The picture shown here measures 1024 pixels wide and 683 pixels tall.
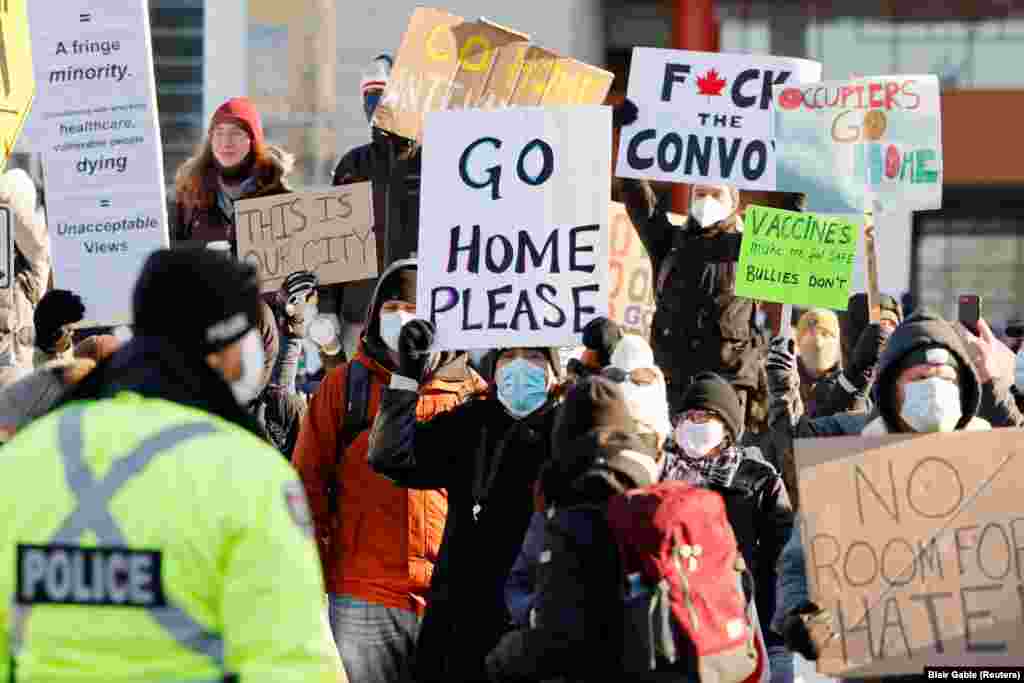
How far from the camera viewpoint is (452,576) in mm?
6035

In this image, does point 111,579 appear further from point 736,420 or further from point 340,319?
point 340,319

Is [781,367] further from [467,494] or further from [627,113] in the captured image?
[467,494]

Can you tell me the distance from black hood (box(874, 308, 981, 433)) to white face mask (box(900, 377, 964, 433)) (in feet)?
0.23

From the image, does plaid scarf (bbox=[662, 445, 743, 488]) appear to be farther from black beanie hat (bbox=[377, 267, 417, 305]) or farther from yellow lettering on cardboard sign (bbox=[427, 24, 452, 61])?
yellow lettering on cardboard sign (bbox=[427, 24, 452, 61])

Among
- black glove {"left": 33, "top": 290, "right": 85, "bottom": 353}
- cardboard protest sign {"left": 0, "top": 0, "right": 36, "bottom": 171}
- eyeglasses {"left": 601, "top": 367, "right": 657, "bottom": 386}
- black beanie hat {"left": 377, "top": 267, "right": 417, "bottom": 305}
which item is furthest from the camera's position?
cardboard protest sign {"left": 0, "top": 0, "right": 36, "bottom": 171}

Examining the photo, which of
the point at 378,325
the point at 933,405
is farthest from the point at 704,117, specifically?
the point at 933,405

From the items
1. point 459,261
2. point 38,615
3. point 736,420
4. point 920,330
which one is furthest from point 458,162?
point 38,615

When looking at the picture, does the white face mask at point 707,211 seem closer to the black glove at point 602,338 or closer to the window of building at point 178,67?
the black glove at point 602,338

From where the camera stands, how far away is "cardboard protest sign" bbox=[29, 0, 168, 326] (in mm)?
7660

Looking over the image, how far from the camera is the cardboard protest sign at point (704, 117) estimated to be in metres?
9.33

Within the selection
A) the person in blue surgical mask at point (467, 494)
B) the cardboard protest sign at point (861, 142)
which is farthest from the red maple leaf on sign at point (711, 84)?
the person in blue surgical mask at point (467, 494)

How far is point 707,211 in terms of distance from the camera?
30.6 ft

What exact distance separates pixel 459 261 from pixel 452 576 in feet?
3.90

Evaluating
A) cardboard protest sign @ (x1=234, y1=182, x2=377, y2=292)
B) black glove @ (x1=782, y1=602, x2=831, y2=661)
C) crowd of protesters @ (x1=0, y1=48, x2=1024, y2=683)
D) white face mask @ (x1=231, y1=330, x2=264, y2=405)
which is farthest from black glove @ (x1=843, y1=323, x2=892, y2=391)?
white face mask @ (x1=231, y1=330, x2=264, y2=405)
